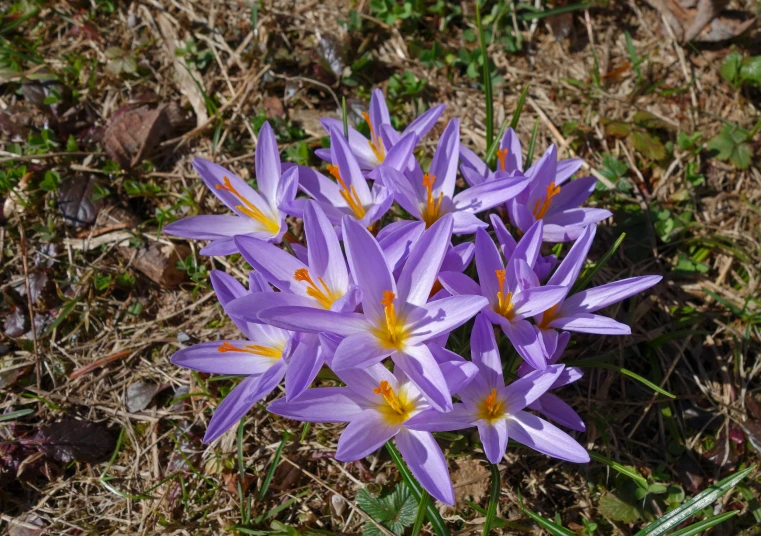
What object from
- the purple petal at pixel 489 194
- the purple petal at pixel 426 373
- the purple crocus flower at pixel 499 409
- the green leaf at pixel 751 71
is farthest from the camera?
the green leaf at pixel 751 71

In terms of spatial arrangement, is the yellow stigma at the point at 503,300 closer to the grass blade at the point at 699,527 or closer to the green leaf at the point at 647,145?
the grass blade at the point at 699,527

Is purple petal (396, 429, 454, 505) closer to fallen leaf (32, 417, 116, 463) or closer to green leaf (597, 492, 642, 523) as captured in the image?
green leaf (597, 492, 642, 523)

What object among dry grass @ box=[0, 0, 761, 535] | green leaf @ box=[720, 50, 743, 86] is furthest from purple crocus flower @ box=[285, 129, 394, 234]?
green leaf @ box=[720, 50, 743, 86]

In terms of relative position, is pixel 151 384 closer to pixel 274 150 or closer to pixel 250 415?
pixel 250 415

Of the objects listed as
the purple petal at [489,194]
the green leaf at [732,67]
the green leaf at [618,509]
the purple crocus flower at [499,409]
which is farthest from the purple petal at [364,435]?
the green leaf at [732,67]

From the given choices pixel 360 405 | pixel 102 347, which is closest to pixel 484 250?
pixel 360 405

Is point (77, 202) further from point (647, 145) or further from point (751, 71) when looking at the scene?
point (751, 71)
